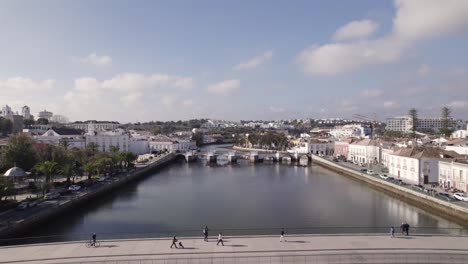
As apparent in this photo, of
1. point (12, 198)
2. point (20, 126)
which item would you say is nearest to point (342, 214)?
point (12, 198)

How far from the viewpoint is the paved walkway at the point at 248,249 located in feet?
37.5

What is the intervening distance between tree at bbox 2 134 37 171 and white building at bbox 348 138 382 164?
37976 millimetres

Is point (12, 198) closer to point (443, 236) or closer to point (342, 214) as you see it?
point (342, 214)

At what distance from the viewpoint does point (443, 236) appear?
1357cm

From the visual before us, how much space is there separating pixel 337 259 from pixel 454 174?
63.0 ft

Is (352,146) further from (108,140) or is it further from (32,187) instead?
(32,187)

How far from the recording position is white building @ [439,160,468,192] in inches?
982

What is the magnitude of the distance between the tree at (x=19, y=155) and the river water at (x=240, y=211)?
661 centimetres

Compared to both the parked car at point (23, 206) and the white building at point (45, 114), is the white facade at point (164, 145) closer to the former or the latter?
the parked car at point (23, 206)

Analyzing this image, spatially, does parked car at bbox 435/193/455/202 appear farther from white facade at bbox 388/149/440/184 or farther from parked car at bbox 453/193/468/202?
white facade at bbox 388/149/440/184

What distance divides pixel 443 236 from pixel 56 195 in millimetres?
21881

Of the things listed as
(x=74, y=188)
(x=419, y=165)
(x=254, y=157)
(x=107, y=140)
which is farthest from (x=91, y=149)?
(x=419, y=165)

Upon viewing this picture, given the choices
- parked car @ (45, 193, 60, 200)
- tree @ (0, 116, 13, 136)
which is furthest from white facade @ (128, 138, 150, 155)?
parked car @ (45, 193, 60, 200)

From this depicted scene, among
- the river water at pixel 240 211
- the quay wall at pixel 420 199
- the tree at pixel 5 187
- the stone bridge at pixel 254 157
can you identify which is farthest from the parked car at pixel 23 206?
the stone bridge at pixel 254 157
